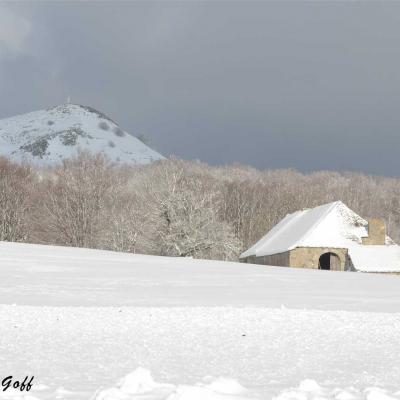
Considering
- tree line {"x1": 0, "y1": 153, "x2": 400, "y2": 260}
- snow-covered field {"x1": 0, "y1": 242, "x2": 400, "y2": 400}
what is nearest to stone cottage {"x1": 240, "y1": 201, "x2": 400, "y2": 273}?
tree line {"x1": 0, "y1": 153, "x2": 400, "y2": 260}

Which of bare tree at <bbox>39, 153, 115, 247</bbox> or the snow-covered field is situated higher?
bare tree at <bbox>39, 153, 115, 247</bbox>

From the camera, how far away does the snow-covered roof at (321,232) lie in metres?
55.2

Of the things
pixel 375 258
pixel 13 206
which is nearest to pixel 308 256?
pixel 375 258

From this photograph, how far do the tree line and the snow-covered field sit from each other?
30600 mm

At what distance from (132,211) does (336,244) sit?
2187 cm

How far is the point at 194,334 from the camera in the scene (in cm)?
1402

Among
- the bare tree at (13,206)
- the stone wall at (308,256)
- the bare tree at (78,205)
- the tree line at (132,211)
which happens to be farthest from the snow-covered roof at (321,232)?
the bare tree at (13,206)

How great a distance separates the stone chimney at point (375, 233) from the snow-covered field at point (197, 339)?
31.4 metres

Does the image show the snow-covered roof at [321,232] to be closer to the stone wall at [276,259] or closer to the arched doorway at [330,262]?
the stone wall at [276,259]

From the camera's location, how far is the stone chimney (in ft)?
184

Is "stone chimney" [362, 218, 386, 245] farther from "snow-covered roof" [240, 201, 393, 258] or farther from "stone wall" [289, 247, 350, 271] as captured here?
"stone wall" [289, 247, 350, 271]

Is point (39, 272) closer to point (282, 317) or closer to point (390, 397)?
point (282, 317)

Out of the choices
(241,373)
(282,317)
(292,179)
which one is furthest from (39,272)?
(292,179)

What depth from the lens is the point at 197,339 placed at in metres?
13.6
